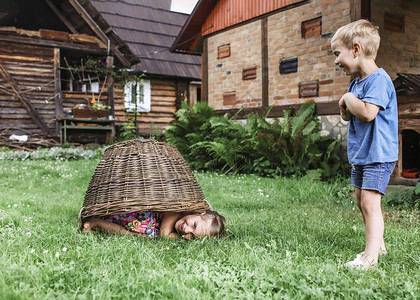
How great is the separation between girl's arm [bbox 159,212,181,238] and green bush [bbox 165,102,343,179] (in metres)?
4.80

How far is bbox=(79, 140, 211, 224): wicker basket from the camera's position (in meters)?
3.38

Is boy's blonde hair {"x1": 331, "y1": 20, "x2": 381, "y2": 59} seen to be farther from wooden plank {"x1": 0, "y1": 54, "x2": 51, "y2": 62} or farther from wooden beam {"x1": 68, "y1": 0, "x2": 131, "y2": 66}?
wooden plank {"x1": 0, "y1": 54, "x2": 51, "y2": 62}

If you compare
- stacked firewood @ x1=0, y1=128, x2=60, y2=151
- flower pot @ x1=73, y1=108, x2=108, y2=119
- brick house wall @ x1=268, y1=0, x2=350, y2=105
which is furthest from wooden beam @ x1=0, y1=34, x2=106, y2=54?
brick house wall @ x1=268, y1=0, x2=350, y2=105

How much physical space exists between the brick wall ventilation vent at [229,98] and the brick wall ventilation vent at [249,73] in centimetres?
67

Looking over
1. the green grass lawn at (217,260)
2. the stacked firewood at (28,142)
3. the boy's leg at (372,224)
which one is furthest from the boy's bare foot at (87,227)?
the stacked firewood at (28,142)

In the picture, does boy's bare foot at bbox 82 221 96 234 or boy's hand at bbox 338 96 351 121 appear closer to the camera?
boy's hand at bbox 338 96 351 121

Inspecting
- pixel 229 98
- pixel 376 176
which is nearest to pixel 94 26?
pixel 229 98

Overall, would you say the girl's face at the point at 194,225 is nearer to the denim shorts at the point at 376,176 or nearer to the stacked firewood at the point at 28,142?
the denim shorts at the point at 376,176

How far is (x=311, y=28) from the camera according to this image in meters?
9.81

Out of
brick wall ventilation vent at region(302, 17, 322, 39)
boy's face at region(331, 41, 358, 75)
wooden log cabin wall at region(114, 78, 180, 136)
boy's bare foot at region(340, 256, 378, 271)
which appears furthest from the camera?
wooden log cabin wall at region(114, 78, 180, 136)

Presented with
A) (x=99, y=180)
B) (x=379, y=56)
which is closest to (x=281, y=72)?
(x=379, y=56)

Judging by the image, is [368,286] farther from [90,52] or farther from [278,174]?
[90,52]

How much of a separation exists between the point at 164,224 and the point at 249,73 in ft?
28.3

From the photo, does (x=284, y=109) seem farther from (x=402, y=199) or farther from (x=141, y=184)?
(x=141, y=184)
